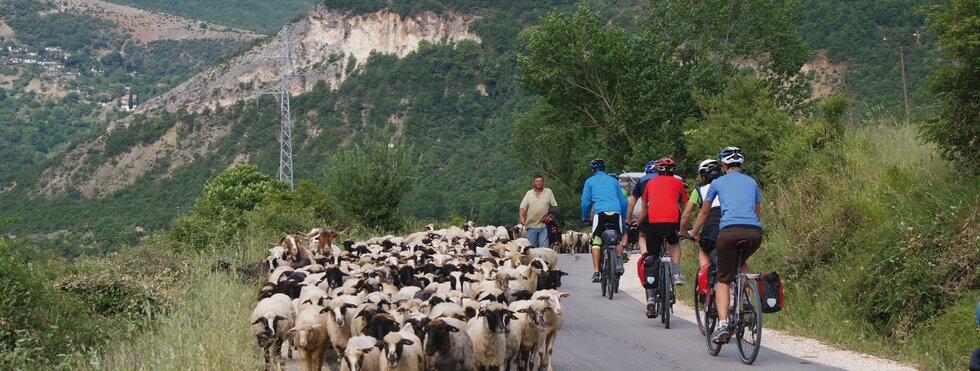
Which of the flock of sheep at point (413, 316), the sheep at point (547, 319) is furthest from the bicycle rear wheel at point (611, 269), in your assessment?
the sheep at point (547, 319)

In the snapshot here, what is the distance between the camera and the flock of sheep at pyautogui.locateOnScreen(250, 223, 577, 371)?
31.7 feet

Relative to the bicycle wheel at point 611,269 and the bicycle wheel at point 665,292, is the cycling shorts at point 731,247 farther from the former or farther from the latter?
the bicycle wheel at point 611,269

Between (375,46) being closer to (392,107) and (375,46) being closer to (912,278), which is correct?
(392,107)

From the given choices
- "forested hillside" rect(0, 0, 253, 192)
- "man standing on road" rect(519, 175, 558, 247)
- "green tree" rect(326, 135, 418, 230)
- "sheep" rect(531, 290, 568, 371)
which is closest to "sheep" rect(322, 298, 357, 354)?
"sheep" rect(531, 290, 568, 371)

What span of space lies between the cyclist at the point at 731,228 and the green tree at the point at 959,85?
5.48 metres

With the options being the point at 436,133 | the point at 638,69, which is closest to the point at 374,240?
the point at 638,69

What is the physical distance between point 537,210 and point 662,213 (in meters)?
6.17

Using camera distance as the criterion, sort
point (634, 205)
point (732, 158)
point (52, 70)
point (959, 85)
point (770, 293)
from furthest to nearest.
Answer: point (52, 70) < point (959, 85) < point (634, 205) < point (732, 158) < point (770, 293)

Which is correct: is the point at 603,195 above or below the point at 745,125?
below

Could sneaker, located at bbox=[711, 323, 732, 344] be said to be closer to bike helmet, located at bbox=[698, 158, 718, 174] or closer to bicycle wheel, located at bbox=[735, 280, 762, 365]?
bicycle wheel, located at bbox=[735, 280, 762, 365]

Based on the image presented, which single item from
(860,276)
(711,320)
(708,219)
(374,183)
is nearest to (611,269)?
(860,276)

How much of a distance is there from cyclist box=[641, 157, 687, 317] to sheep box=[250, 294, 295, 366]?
4.34 metres

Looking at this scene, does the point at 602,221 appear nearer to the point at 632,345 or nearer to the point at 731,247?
the point at 632,345

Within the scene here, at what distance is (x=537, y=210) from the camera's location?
19.4m
